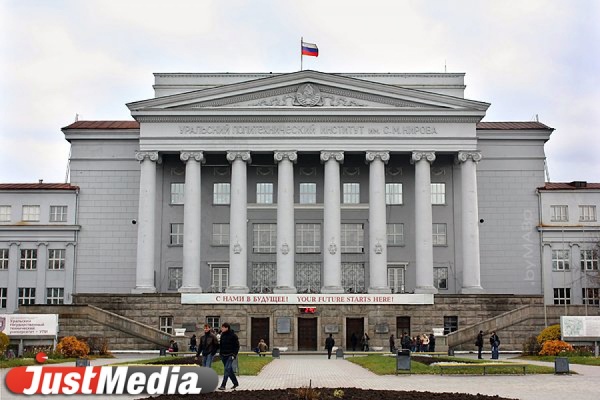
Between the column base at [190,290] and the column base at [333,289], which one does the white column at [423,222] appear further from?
the column base at [190,290]

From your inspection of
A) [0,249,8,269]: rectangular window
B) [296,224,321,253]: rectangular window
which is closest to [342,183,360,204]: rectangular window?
[296,224,321,253]: rectangular window

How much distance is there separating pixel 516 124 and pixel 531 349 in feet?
94.9

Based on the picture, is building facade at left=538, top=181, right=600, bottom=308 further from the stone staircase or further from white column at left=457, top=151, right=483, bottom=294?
the stone staircase

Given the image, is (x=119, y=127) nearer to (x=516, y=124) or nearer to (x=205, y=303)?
(x=205, y=303)

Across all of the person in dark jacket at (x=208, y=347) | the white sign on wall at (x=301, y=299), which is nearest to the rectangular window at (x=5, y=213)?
the white sign on wall at (x=301, y=299)

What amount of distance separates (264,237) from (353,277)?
8.08m

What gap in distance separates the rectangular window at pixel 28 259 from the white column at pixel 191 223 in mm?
13649

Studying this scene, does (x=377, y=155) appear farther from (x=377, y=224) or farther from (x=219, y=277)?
(x=219, y=277)

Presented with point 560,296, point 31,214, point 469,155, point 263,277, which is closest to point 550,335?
point 469,155

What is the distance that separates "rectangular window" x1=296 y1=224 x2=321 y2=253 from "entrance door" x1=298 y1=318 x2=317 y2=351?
8.98 m

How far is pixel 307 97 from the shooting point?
67812mm

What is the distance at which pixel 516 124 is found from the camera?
75.8 metres

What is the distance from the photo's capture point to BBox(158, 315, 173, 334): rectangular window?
2505 inches

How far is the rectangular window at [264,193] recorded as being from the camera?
7156 centimetres
